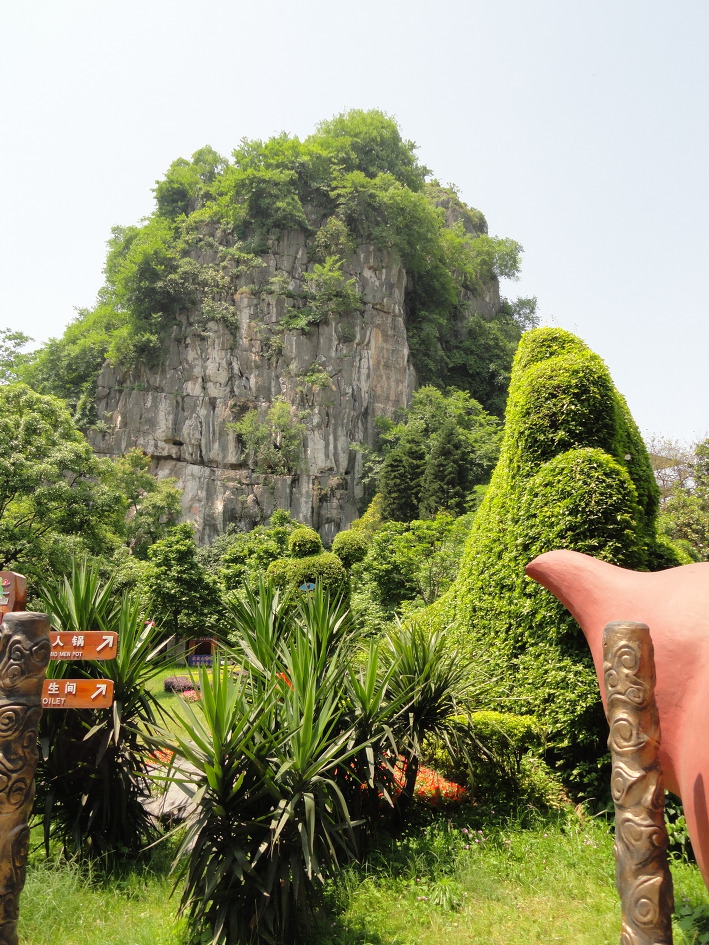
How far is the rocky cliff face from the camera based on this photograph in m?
31.8

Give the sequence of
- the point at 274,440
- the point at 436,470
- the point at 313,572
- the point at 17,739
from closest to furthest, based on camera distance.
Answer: the point at 17,739
the point at 313,572
the point at 436,470
the point at 274,440

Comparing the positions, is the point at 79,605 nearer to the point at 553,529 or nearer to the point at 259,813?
the point at 259,813

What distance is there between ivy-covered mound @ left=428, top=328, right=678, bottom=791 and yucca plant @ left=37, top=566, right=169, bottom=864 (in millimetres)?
2731

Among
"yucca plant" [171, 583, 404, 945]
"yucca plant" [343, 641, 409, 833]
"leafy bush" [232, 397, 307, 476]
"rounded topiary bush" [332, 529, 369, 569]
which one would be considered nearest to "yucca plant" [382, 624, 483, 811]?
"yucca plant" [343, 641, 409, 833]

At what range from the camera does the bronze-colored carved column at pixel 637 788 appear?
2.43 metres

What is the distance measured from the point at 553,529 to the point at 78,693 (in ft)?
12.7

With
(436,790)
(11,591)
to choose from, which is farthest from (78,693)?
(436,790)

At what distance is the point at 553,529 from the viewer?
5766mm

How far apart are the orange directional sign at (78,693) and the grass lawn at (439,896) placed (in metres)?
1.22

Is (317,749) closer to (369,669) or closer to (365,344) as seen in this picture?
(369,669)

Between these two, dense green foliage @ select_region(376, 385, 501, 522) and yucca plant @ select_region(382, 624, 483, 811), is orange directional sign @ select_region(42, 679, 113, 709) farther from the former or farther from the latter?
dense green foliage @ select_region(376, 385, 501, 522)

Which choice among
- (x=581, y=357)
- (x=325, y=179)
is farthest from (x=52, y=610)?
(x=325, y=179)

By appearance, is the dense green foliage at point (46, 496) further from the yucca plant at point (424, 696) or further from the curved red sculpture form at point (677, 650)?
the curved red sculpture form at point (677, 650)

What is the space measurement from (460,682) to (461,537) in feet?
30.8
